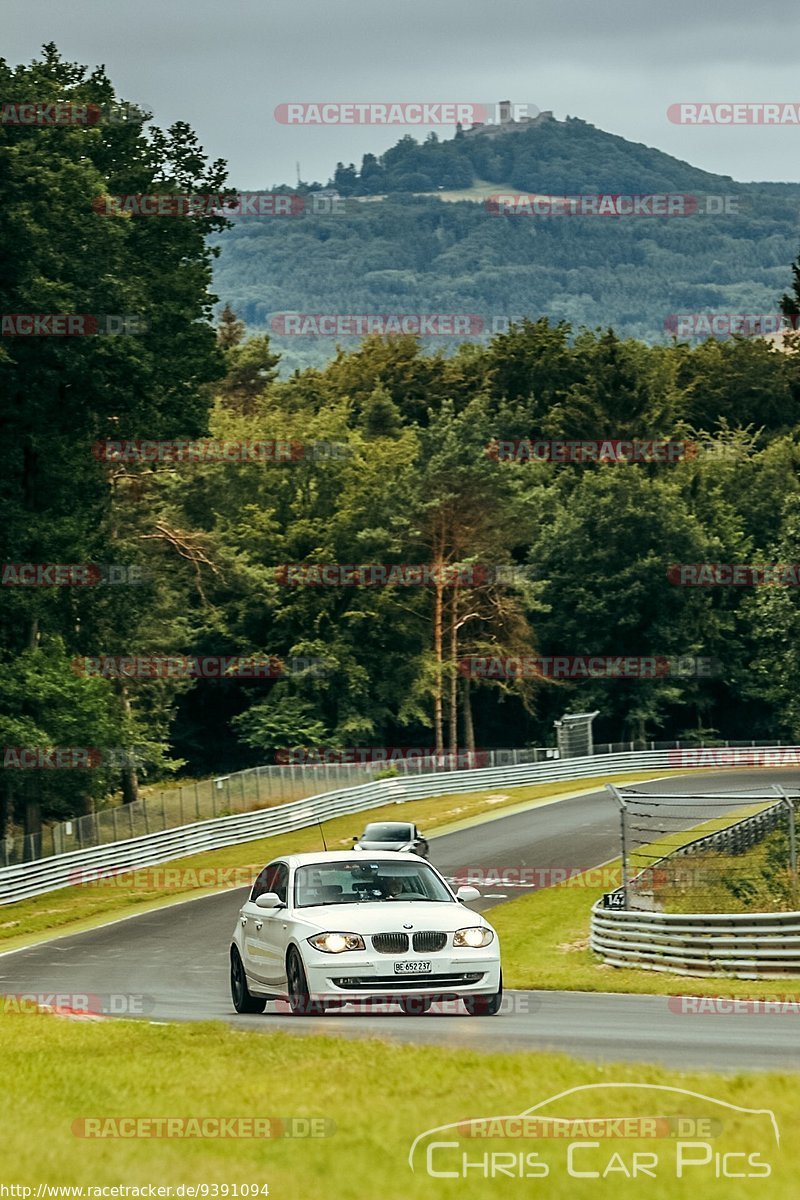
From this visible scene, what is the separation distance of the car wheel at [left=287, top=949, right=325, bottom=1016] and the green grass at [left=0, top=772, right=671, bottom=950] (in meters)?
20.4

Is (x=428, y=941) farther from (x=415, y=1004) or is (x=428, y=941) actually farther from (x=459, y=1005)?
(x=459, y=1005)

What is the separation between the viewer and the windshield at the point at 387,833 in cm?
4131

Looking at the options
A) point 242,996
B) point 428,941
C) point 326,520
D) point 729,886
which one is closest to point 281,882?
point 242,996

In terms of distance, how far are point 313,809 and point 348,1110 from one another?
5013 cm

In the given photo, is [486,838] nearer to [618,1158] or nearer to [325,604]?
[325,604]

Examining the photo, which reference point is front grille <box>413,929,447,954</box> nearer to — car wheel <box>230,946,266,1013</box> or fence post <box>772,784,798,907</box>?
car wheel <box>230,946,266,1013</box>

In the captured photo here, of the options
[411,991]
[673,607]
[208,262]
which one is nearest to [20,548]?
[208,262]

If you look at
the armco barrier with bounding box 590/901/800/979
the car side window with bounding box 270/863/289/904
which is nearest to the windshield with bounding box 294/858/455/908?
the car side window with bounding box 270/863/289/904

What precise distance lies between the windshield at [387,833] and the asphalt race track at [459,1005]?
7.37 feet

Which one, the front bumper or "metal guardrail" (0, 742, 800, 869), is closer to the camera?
the front bumper

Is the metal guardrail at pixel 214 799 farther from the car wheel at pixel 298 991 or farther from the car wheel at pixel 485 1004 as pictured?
the car wheel at pixel 485 1004

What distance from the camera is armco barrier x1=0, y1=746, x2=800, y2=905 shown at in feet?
152

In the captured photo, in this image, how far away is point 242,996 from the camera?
18.3m

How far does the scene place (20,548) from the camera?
47.5 meters
